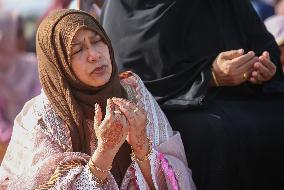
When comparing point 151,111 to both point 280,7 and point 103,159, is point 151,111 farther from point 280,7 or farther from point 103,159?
point 280,7

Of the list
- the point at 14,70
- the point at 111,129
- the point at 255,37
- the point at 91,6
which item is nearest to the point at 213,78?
the point at 255,37

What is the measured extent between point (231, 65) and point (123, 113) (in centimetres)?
66

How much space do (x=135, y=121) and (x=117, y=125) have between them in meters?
0.08

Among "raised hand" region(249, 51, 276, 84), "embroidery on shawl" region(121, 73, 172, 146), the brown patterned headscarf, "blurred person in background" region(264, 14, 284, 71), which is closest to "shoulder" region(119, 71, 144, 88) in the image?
"embroidery on shawl" region(121, 73, 172, 146)

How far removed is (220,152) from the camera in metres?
3.11

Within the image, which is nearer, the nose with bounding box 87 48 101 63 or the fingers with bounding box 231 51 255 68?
the nose with bounding box 87 48 101 63

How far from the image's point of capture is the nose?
9.16ft

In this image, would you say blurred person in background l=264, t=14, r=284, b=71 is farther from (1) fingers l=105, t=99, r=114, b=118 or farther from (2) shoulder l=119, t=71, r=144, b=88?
(1) fingers l=105, t=99, r=114, b=118

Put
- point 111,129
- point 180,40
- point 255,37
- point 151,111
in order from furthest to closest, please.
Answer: point 255,37 → point 180,40 → point 151,111 → point 111,129

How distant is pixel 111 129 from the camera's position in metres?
2.64

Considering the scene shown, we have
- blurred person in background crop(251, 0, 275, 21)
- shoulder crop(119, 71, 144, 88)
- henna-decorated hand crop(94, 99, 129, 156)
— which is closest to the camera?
henna-decorated hand crop(94, 99, 129, 156)

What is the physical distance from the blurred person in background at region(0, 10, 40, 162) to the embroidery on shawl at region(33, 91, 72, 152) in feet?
5.77

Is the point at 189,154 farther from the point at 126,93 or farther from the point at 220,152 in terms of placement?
the point at 126,93

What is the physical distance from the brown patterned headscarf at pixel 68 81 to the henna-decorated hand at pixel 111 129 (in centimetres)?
18
